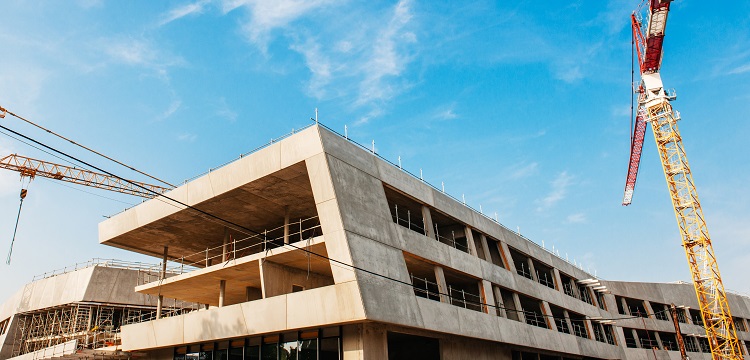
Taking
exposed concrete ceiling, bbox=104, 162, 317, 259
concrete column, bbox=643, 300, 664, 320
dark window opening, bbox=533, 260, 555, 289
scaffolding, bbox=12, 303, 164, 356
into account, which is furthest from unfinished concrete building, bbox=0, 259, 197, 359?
concrete column, bbox=643, 300, 664, 320

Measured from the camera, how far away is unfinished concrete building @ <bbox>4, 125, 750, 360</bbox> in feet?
72.8

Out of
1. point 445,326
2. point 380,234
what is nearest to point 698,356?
point 445,326

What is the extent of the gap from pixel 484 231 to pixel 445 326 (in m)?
11.1

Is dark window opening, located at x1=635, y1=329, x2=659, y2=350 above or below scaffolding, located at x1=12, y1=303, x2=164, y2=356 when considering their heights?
below

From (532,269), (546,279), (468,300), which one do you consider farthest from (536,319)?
(468,300)

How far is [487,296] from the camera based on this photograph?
3056cm

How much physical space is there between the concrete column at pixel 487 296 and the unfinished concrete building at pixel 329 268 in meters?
0.08

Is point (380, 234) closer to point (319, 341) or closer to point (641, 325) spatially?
point (319, 341)

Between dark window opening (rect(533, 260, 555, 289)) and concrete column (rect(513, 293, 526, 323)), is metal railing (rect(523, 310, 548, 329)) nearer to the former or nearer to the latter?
concrete column (rect(513, 293, 526, 323))

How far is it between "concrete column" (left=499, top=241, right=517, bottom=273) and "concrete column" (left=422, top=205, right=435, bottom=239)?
8781mm

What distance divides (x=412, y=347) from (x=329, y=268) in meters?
5.98

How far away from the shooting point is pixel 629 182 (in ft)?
272

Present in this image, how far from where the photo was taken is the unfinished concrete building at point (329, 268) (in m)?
22.2

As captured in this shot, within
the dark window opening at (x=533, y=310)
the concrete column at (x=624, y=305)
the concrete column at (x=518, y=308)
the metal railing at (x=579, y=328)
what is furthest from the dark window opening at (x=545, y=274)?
the concrete column at (x=624, y=305)
